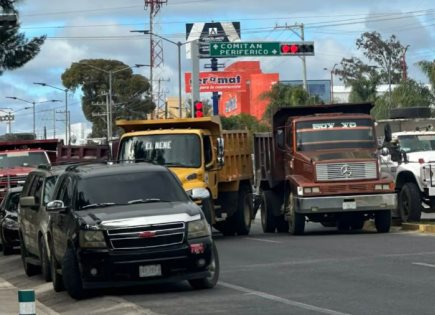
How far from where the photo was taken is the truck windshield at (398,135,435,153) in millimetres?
25141

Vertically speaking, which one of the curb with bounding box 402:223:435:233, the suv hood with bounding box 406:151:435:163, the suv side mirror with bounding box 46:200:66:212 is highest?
the suv hood with bounding box 406:151:435:163

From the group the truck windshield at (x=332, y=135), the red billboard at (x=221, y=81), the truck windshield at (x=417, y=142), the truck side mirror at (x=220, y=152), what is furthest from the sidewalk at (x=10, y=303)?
the red billboard at (x=221, y=81)

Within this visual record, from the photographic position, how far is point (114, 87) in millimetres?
91375

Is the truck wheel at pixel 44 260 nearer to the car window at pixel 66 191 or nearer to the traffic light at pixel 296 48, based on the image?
the car window at pixel 66 191

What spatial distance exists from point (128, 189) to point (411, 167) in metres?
12.1

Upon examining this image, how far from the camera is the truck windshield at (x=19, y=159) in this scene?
106 ft

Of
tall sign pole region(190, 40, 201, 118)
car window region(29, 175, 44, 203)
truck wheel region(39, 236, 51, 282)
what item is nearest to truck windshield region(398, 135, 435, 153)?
car window region(29, 175, 44, 203)

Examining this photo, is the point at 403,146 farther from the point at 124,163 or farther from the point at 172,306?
the point at 172,306

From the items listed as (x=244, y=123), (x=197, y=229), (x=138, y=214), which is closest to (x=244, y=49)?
(x=244, y=123)

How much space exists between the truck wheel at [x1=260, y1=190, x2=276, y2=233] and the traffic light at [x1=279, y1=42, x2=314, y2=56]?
62.9 ft

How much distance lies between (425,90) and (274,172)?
37.1 metres

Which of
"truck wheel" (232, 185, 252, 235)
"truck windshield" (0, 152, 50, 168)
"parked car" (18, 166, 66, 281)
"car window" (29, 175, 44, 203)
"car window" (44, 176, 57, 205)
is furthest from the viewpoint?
"truck windshield" (0, 152, 50, 168)

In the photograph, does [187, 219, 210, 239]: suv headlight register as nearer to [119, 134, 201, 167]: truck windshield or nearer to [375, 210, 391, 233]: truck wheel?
[119, 134, 201, 167]: truck windshield

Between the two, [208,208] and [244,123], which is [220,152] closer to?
[208,208]
